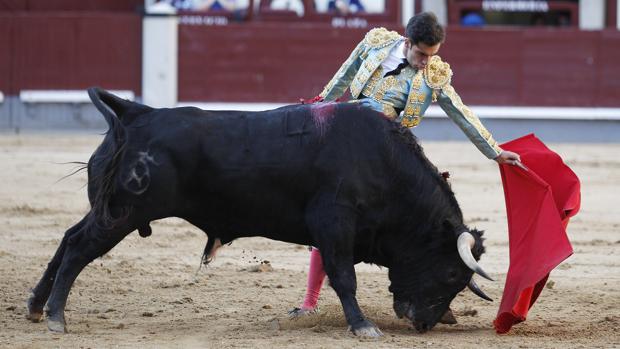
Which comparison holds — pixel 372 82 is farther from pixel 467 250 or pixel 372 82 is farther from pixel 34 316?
pixel 34 316

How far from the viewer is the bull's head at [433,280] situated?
384 cm

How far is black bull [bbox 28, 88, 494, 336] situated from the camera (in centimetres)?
367

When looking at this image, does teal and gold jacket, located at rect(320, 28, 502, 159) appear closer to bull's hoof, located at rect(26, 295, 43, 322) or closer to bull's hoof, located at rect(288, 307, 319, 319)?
bull's hoof, located at rect(288, 307, 319, 319)

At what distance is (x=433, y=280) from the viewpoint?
385cm

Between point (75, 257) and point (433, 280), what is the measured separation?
1.14m

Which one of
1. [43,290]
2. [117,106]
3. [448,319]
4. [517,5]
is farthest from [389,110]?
[517,5]

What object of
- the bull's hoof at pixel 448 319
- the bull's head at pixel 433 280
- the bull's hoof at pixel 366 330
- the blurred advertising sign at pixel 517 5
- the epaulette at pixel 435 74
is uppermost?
the epaulette at pixel 435 74

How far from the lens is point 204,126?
12.2 feet

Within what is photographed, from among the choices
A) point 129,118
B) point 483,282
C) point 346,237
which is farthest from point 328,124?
point 483,282

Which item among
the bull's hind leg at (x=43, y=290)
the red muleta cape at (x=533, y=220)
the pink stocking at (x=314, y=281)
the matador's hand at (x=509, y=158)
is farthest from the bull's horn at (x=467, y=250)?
the bull's hind leg at (x=43, y=290)

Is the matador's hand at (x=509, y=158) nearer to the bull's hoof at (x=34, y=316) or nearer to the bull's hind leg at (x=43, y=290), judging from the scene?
the bull's hind leg at (x=43, y=290)

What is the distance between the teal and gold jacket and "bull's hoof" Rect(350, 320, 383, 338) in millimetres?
682

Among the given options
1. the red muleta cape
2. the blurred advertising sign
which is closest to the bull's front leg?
the red muleta cape

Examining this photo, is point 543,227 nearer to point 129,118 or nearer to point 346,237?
point 346,237
